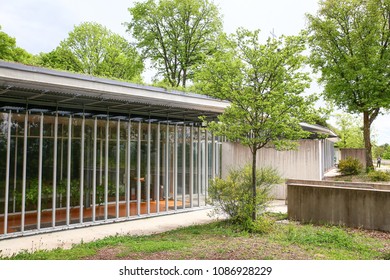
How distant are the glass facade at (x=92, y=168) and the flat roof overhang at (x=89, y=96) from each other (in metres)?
0.31

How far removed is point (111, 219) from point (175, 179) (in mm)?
3072

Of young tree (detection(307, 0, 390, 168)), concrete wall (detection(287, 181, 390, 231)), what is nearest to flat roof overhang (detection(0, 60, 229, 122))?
concrete wall (detection(287, 181, 390, 231))

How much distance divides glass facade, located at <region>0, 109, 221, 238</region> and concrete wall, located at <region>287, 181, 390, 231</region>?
4.36 m

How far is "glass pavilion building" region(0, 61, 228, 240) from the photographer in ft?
30.3

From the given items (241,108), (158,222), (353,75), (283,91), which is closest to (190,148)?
(158,222)

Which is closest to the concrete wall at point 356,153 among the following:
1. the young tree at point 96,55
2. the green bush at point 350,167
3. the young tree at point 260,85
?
the green bush at point 350,167

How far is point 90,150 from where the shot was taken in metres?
11.2

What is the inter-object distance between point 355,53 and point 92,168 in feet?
55.4

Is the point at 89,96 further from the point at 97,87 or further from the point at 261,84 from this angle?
the point at 261,84

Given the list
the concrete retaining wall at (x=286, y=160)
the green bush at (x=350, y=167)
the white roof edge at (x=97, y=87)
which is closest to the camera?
the white roof edge at (x=97, y=87)

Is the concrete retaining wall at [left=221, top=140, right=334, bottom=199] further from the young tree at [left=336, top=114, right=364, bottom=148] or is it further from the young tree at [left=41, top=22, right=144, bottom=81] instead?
the young tree at [left=336, top=114, right=364, bottom=148]

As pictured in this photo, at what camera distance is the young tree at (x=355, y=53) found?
19.2 meters

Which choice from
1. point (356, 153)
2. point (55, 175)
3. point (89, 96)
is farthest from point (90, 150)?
point (356, 153)

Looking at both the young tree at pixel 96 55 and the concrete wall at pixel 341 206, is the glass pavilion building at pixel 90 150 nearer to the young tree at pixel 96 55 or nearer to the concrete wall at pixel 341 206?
the concrete wall at pixel 341 206
